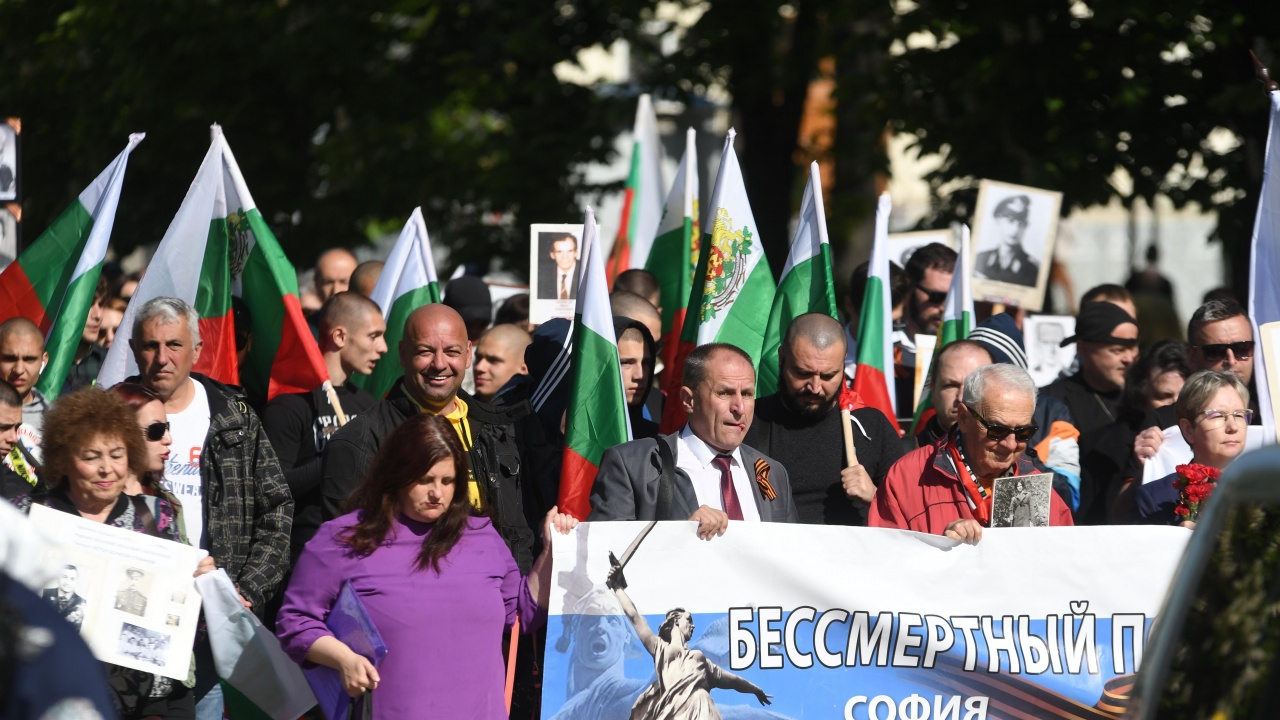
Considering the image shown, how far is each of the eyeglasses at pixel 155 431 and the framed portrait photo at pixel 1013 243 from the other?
546 centimetres

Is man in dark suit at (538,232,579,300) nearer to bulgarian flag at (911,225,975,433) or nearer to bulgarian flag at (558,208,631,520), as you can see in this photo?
bulgarian flag at (911,225,975,433)

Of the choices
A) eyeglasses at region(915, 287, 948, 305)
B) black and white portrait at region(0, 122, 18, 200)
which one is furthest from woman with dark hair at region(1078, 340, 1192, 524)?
black and white portrait at region(0, 122, 18, 200)

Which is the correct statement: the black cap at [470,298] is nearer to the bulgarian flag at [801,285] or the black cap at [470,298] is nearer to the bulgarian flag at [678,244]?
the bulgarian flag at [678,244]

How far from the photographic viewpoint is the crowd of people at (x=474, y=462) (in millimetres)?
4875

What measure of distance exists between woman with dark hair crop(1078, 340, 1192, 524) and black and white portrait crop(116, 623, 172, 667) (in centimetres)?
399

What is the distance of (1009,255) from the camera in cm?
977

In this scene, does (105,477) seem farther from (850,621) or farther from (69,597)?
(850,621)

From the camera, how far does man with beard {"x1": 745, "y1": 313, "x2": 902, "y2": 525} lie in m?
6.01

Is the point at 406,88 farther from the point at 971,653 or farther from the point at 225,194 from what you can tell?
the point at 971,653

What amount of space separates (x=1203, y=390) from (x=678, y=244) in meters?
3.58

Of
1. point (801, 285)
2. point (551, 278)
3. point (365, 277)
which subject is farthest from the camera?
point (365, 277)

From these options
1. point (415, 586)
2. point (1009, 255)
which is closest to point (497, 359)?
point (415, 586)

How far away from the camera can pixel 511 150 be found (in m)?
14.0

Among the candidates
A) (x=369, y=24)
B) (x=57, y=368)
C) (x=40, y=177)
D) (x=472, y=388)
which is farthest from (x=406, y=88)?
(x=57, y=368)
